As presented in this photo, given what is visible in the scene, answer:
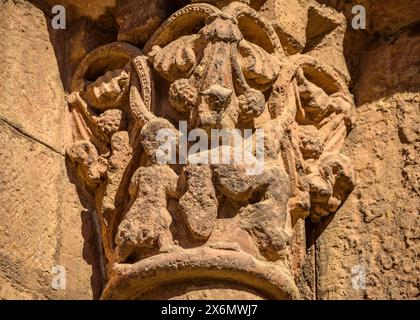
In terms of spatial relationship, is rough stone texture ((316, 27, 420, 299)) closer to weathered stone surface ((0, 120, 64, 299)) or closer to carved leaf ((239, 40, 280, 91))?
carved leaf ((239, 40, 280, 91))

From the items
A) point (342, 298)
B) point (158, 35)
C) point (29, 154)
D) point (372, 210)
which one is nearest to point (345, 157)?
point (372, 210)

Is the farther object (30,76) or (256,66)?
(30,76)

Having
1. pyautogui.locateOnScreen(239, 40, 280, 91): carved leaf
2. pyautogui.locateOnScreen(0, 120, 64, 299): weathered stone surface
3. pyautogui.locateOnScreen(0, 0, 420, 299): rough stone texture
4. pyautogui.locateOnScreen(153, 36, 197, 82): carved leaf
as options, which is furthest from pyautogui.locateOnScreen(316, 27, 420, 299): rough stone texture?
pyautogui.locateOnScreen(0, 120, 64, 299): weathered stone surface

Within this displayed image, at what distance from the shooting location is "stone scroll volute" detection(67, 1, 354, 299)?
291cm

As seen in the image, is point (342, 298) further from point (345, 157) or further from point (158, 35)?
point (158, 35)

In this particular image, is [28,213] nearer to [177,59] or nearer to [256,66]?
[177,59]

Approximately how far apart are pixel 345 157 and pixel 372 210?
0.53 feet

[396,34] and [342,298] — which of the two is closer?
[342,298]

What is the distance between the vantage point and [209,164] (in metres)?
2.95

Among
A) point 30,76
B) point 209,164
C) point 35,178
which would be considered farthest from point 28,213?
point 209,164

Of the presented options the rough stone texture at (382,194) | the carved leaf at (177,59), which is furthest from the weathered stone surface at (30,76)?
the rough stone texture at (382,194)

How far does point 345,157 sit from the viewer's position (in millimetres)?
3326
